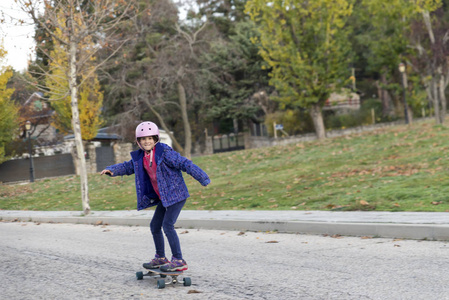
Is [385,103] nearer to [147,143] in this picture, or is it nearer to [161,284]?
[147,143]

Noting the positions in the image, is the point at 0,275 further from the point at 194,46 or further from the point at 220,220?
the point at 194,46

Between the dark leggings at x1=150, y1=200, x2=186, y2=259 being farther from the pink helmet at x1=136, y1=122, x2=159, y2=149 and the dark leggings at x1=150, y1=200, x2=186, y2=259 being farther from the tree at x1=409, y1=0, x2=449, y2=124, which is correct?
the tree at x1=409, y1=0, x2=449, y2=124

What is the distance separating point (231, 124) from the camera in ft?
178

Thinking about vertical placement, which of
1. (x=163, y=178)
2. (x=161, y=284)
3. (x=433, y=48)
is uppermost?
(x=433, y=48)

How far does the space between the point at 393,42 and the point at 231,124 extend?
773 inches

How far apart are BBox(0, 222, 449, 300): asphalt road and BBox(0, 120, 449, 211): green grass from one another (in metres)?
2.48

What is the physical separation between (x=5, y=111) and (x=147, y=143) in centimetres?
2891

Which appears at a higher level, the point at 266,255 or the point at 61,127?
the point at 61,127

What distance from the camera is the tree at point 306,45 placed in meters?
34.2

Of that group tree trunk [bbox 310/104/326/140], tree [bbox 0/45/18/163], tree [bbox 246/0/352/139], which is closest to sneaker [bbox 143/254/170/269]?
tree [bbox 0/45/18/163]

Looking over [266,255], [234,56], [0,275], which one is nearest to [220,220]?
[266,255]

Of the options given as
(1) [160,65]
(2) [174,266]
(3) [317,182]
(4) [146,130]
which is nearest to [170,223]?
(2) [174,266]

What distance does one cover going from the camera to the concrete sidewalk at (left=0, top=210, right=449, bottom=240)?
8.40 m

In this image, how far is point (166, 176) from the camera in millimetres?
6180
